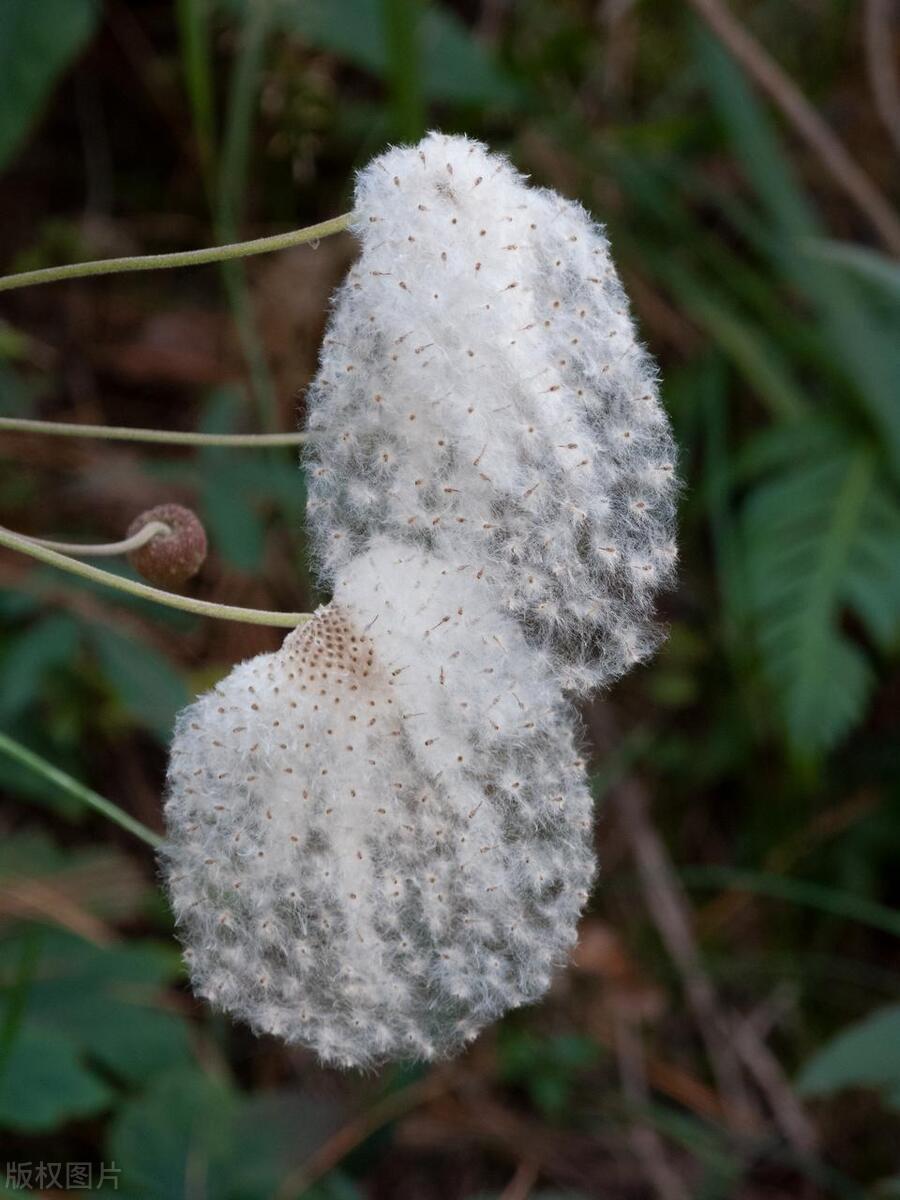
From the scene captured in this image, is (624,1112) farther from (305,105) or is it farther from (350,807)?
(305,105)

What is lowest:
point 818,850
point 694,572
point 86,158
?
point 818,850

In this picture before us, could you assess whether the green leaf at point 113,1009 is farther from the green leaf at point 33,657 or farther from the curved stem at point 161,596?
the curved stem at point 161,596

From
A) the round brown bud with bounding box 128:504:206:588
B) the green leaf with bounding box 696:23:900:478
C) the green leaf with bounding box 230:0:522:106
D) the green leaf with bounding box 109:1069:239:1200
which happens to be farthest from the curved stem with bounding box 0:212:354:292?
the green leaf with bounding box 696:23:900:478

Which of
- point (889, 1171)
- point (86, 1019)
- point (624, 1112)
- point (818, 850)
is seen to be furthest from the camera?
point (818, 850)

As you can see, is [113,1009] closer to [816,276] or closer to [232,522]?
[232,522]

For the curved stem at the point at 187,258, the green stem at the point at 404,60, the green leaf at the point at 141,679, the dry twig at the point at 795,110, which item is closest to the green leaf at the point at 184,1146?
the green leaf at the point at 141,679

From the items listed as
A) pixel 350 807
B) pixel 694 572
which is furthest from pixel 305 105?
pixel 350 807

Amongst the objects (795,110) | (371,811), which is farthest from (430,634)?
(795,110)

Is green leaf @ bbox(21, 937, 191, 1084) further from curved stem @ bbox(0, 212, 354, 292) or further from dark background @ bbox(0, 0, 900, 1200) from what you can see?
curved stem @ bbox(0, 212, 354, 292)
